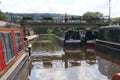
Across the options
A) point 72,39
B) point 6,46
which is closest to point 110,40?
point 72,39

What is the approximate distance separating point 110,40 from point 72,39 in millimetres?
9472

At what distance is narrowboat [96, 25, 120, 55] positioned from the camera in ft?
67.3

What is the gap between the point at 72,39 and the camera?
31797mm

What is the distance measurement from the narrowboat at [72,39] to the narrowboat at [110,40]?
513 centimetres

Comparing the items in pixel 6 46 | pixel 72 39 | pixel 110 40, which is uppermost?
pixel 6 46

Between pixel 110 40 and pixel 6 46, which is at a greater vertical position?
pixel 6 46

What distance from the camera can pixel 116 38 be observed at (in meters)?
21.1

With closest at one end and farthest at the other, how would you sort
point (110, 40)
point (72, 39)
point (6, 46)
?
1. point (6, 46)
2. point (110, 40)
3. point (72, 39)

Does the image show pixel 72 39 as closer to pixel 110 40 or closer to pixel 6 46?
pixel 110 40

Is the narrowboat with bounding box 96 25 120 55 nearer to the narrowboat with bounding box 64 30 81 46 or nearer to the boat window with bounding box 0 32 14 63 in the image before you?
the narrowboat with bounding box 64 30 81 46

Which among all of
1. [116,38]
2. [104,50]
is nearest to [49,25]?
[104,50]

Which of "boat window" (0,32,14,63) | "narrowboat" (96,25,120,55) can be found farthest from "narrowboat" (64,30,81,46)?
"boat window" (0,32,14,63)

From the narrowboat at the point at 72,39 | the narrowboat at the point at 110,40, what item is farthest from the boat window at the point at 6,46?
the narrowboat at the point at 72,39

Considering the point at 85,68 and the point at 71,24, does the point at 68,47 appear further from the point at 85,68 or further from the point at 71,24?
the point at 85,68
